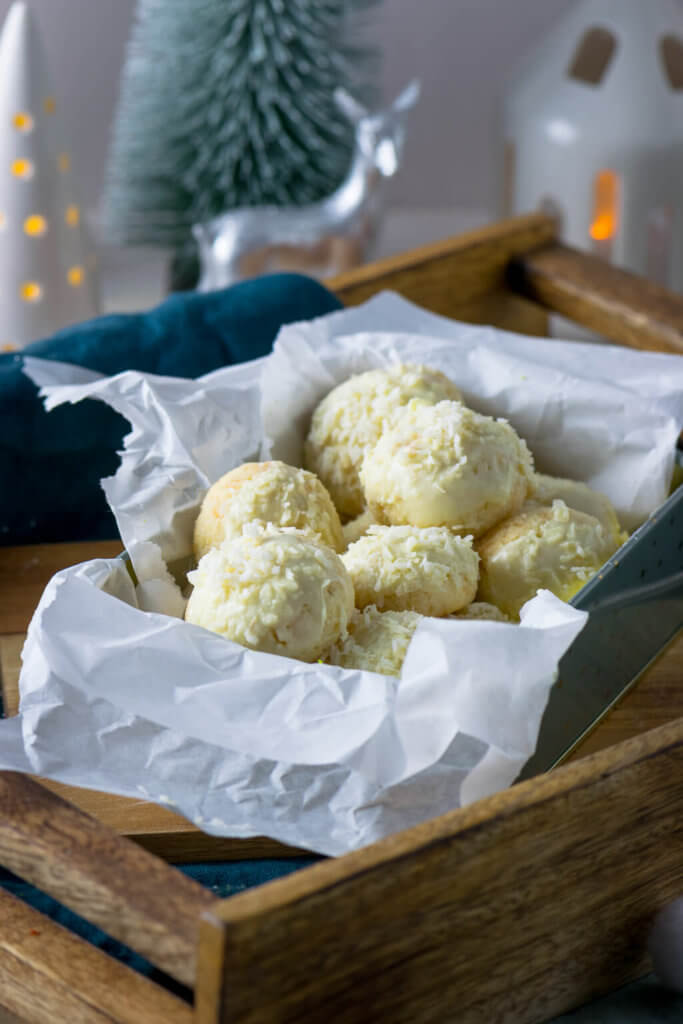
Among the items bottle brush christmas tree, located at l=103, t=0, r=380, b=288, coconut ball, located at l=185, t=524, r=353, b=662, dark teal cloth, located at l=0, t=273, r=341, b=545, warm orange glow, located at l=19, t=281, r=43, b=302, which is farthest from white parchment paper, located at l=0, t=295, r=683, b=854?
bottle brush christmas tree, located at l=103, t=0, r=380, b=288

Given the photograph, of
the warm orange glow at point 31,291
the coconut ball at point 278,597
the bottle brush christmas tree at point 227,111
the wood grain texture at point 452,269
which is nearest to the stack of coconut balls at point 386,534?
the coconut ball at point 278,597

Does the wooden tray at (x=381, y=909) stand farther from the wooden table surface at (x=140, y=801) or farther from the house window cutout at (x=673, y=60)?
the house window cutout at (x=673, y=60)

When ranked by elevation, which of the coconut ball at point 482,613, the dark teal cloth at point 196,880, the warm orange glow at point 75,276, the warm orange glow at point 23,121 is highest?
the warm orange glow at point 23,121

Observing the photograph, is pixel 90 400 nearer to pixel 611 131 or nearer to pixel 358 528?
pixel 358 528

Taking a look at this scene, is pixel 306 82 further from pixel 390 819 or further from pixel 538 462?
pixel 390 819

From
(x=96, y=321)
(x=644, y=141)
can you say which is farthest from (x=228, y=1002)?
(x=644, y=141)

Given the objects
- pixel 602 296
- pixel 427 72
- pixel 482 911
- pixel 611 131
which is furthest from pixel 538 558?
pixel 427 72
